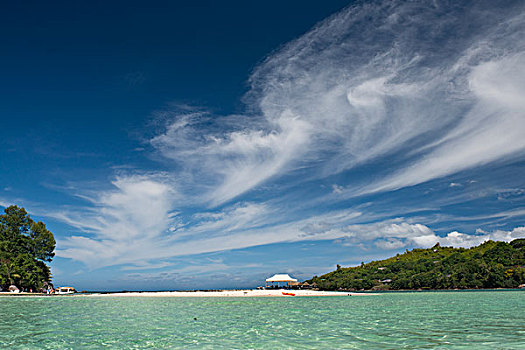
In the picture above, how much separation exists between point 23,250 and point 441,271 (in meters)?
105

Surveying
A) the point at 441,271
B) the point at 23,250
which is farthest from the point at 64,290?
the point at 441,271

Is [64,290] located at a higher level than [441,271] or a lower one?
lower

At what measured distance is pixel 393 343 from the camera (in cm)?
1387

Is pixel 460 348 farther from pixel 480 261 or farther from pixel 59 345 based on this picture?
pixel 480 261

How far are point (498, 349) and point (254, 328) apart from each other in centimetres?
1143

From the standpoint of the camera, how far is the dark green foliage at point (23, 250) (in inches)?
2724

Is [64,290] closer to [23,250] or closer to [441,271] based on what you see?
[23,250]

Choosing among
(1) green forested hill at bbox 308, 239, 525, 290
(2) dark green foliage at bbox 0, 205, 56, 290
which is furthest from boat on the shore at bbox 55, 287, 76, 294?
(1) green forested hill at bbox 308, 239, 525, 290

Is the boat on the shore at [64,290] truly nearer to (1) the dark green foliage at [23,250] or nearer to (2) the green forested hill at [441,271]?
(1) the dark green foliage at [23,250]

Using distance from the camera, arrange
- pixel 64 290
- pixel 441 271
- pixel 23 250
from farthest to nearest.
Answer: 1. pixel 441 271
2. pixel 64 290
3. pixel 23 250

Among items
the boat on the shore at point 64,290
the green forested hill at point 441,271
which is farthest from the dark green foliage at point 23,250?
the green forested hill at point 441,271

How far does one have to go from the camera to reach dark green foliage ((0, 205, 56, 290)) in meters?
69.2

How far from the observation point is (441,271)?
9912 cm

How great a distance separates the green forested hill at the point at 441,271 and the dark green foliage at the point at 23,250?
81.5 meters
